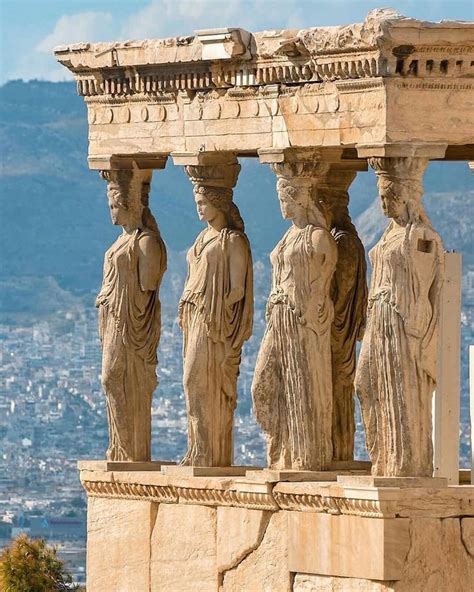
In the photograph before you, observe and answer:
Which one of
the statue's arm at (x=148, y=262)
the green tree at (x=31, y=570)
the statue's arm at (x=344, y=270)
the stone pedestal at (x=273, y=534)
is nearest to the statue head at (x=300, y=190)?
the statue's arm at (x=344, y=270)

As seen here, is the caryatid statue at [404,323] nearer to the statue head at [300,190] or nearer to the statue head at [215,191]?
the statue head at [300,190]

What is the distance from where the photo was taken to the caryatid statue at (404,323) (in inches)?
1528

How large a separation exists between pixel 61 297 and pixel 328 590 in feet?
200

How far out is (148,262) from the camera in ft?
139

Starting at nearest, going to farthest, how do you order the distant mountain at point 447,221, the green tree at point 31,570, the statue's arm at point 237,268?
the statue's arm at point 237,268
the green tree at point 31,570
the distant mountain at point 447,221

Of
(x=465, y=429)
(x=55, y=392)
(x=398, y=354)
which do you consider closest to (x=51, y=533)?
(x=465, y=429)

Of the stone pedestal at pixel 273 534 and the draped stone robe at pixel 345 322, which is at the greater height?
the draped stone robe at pixel 345 322

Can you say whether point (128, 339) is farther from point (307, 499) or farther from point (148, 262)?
point (307, 499)

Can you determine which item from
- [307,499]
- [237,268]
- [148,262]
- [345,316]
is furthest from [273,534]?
[148,262]

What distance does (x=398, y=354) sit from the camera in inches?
1528

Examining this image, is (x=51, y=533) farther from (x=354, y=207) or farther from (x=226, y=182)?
(x=226, y=182)

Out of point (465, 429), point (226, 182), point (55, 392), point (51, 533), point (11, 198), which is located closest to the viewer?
point (226, 182)

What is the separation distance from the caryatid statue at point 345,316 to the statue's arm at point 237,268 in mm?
872

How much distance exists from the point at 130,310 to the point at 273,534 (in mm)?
3124
